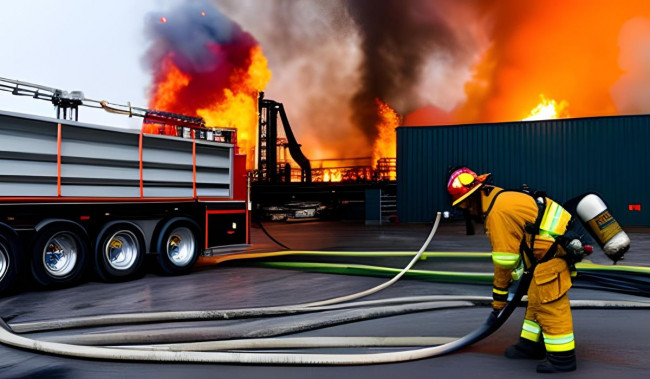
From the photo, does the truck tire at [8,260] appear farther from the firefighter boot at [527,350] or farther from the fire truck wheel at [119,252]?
the firefighter boot at [527,350]

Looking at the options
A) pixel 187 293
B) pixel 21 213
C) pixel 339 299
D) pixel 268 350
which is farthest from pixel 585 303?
pixel 21 213

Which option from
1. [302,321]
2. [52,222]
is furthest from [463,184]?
[52,222]

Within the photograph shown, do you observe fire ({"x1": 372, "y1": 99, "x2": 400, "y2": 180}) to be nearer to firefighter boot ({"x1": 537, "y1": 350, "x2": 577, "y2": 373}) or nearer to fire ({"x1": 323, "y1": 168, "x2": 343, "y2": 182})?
fire ({"x1": 323, "y1": 168, "x2": 343, "y2": 182})

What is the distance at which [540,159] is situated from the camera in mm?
22219

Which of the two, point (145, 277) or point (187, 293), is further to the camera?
point (145, 277)

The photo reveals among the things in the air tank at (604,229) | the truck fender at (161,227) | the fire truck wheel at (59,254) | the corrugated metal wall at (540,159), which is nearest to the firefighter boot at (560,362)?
the air tank at (604,229)

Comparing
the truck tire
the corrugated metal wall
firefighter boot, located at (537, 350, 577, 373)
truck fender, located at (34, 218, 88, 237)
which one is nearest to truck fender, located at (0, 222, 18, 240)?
the truck tire

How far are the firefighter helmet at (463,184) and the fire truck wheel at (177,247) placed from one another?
241 inches

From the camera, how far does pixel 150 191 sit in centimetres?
892

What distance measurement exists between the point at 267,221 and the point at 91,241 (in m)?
19.7

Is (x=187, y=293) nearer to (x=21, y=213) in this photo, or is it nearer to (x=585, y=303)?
(x=21, y=213)

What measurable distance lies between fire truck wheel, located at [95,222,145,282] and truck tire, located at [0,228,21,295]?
1186 mm

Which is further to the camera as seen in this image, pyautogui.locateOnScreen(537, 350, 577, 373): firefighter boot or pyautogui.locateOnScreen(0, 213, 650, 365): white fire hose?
pyautogui.locateOnScreen(0, 213, 650, 365): white fire hose

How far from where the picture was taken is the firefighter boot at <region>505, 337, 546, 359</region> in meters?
4.03
